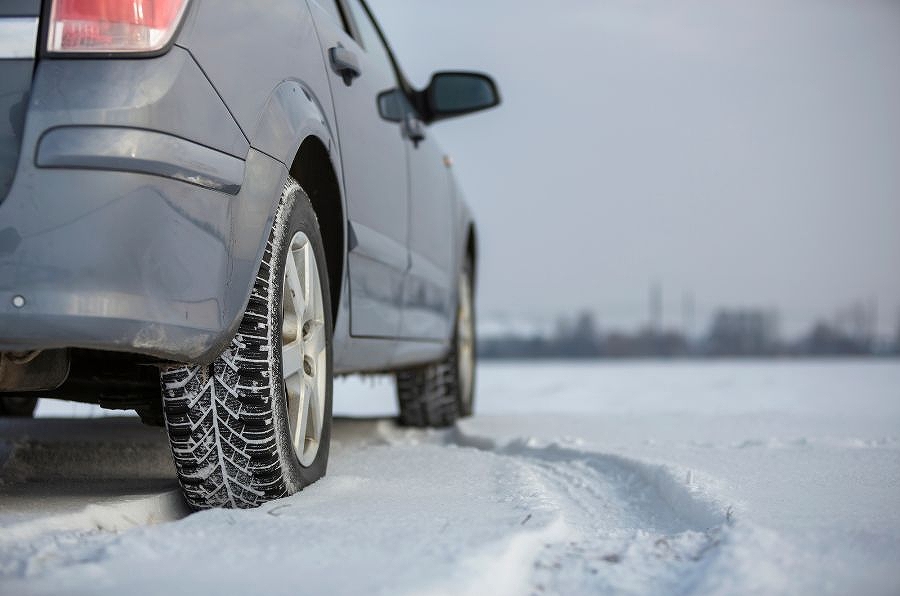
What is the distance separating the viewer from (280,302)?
2.30 meters

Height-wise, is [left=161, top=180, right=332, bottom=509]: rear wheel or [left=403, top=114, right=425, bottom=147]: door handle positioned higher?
[left=403, top=114, right=425, bottom=147]: door handle

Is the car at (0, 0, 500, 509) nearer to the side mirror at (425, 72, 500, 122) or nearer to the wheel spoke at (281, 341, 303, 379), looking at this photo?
the wheel spoke at (281, 341, 303, 379)

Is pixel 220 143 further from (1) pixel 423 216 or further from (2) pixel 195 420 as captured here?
(1) pixel 423 216

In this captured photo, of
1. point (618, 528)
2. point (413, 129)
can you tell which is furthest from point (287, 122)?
point (413, 129)

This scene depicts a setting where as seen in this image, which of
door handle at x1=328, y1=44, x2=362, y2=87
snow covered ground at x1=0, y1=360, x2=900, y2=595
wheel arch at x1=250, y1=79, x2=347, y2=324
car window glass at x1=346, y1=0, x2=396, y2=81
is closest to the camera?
snow covered ground at x1=0, y1=360, x2=900, y2=595

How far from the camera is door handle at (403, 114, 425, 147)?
379 cm

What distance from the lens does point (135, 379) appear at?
2371mm

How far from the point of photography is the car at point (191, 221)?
1828mm

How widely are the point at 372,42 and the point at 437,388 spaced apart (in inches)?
75.5

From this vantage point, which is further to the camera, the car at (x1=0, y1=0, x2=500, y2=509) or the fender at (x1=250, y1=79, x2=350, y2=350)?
the fender at (x1=250, y1=79, x2=350, y2=350)

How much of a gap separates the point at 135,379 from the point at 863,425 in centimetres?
332

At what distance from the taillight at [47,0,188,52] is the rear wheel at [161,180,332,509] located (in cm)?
53

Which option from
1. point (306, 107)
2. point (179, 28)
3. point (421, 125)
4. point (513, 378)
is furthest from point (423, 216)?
point (513, 378)

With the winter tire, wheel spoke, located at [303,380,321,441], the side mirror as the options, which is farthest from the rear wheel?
the winter tire
